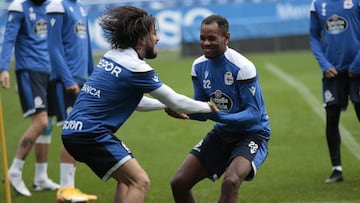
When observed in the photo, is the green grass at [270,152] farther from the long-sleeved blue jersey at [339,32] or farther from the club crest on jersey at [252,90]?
the club crest on jersey at [252,90]

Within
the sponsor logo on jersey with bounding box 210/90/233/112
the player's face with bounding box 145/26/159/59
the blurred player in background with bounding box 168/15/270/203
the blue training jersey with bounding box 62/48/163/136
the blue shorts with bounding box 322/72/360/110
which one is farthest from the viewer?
the blue shorts with bounding box 322/72/360/110

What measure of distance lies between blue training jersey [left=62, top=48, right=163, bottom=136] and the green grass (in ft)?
8.09

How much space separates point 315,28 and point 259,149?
2.90 m

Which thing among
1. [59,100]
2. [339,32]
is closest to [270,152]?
[339,32]

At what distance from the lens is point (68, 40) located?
9.55m

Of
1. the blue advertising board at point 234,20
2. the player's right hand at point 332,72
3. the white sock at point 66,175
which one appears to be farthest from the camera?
the blue advertising board at point 234,20

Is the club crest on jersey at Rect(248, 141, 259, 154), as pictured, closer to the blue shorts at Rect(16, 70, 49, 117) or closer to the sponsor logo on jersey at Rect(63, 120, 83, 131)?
the sponsor logo on jersey at Rect(63, 120, 83, 131)

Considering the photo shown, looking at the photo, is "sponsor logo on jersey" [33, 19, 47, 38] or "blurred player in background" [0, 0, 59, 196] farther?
"sponsor logo on jersey" [33, 19, 47, 38]

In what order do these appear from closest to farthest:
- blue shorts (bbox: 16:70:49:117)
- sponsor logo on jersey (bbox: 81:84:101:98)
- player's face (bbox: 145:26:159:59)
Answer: sponsor logo on jersey (bbox: 81:84:101:98), player's face (bbox: 145:26:159:59), blue shorts (bbox: 16:70:49:117)

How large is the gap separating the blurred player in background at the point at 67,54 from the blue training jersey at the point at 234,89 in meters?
2.21

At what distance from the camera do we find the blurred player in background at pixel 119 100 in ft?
21.8

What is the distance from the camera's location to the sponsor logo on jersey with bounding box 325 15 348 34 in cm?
949

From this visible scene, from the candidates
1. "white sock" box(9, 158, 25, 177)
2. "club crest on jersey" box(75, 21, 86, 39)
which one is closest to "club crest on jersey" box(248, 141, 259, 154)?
"club crest on jersey" box(75, 21, 86, 39)

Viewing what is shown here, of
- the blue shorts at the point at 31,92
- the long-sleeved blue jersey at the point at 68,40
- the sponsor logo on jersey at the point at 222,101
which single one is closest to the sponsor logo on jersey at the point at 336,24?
the sponsor logo on jersey at the point at 222,101
